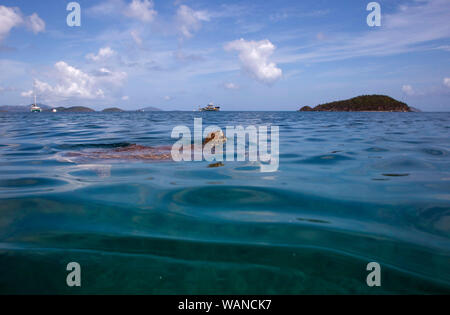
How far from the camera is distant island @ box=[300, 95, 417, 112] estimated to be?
113162 mm

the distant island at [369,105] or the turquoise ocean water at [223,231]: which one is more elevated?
the distant island at [369,105]

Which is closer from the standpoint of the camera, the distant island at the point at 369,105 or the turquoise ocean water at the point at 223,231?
the turquoise ocean water at the point at 223,231

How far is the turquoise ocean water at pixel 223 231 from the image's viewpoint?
6.91ft

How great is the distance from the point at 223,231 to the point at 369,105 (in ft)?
447

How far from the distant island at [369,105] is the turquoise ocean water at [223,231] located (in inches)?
4993

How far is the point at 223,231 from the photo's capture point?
2.82 m

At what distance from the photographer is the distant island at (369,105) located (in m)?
113

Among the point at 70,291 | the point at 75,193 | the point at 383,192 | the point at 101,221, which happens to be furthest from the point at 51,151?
the point at 383,192

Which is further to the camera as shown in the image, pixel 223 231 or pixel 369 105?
pixel 369 105

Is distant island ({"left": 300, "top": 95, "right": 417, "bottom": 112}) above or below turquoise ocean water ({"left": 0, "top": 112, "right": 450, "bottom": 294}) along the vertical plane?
above

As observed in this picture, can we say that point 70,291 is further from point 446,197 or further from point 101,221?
point 446,197

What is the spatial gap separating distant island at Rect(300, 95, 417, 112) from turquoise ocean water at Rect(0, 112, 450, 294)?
126834 millimetres
